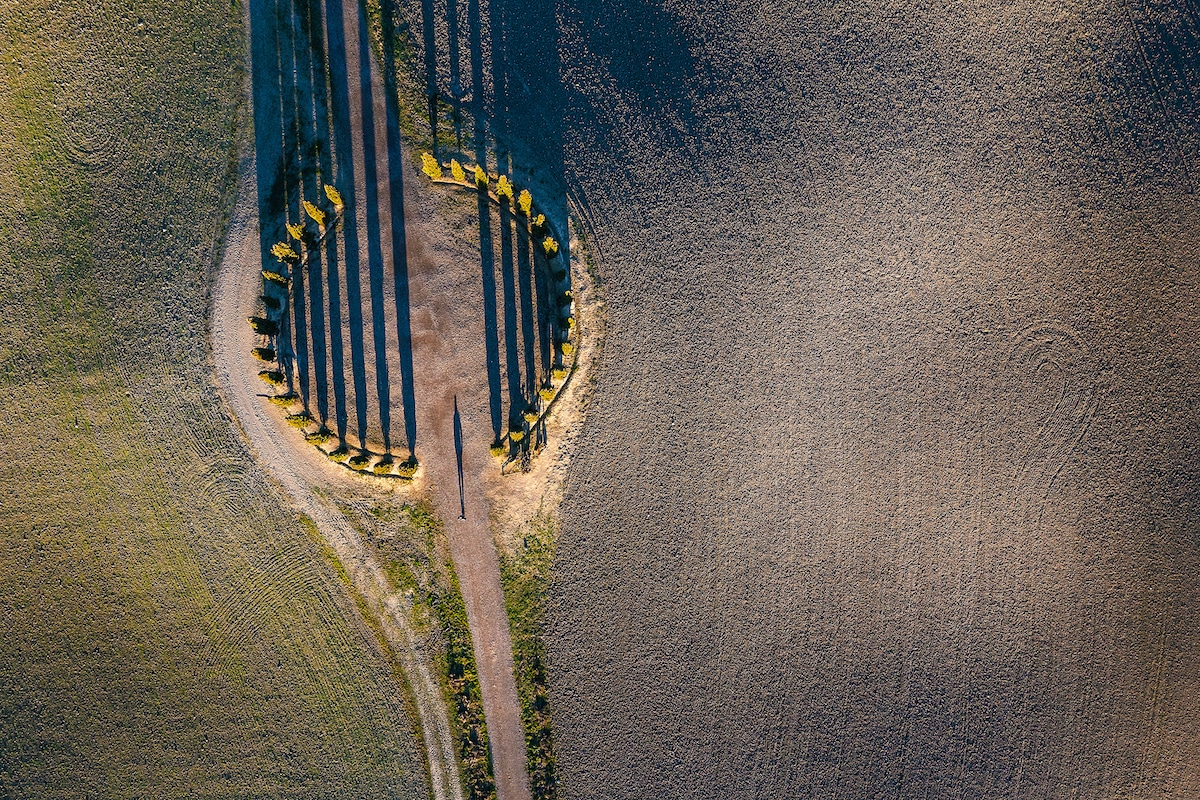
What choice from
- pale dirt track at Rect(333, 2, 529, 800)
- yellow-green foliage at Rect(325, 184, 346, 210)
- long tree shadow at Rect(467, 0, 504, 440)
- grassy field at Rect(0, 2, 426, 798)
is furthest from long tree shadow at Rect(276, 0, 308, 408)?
long tree shadow at Rect(467, 0, 504, 440)

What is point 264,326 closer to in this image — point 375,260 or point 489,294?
point 375,260

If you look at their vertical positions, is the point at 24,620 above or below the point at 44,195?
below

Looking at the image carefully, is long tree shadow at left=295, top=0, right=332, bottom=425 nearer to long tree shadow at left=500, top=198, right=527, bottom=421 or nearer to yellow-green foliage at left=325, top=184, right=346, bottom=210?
yellow-green foliage at left=325, top=184, right=346, bottom=210

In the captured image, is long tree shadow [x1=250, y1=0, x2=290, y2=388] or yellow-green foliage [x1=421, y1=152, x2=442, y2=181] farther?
long tree shadow [x1=250, y1=0, x2=290, y2=388]

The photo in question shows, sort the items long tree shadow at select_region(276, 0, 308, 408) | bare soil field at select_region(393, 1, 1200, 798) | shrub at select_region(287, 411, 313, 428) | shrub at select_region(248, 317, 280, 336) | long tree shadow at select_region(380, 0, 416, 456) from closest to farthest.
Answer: shrub at select_region(248, 317, 280, 336), shrub at select_region(287, 411, 313, 428), long tree shadow at select_region(276, 0, 308, 408), long tree shadow at select_region(380, 0, 416, 456), bare soil field at select_region(393, 1, 1200, 798)

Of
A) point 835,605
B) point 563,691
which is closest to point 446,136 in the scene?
point 563,691

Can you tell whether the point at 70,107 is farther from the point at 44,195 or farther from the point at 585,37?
the point at 585,37
